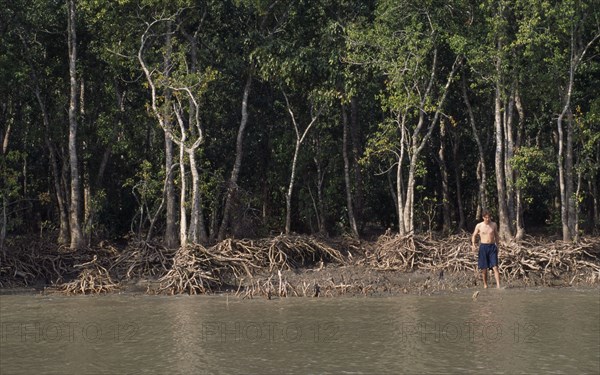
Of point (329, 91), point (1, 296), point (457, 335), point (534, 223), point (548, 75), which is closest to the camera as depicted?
point (457, 335)

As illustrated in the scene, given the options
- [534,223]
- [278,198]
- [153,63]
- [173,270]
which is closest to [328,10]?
[153,63]

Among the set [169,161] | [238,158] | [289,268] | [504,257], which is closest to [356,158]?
[238,158]

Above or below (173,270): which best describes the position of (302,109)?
above

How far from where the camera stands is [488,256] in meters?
19.5

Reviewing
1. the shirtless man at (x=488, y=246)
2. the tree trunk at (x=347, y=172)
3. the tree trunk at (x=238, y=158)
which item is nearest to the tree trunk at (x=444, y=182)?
the tree trunk at (x=347, y=172)

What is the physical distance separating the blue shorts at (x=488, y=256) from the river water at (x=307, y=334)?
0.59 meters

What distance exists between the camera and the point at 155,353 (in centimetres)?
1286

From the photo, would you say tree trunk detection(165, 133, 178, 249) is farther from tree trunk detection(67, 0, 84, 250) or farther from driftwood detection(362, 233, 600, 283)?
driftwood detection(362, 233, 600, 283)

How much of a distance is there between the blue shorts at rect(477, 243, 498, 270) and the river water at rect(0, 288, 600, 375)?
23.4 inches

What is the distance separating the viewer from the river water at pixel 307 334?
11.9 meters

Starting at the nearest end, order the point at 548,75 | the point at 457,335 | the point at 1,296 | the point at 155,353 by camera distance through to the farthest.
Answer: the point at 155,353
the point at 457,335
the point at 1,296
the point at 548,75

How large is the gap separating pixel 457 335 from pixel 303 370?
131 inches

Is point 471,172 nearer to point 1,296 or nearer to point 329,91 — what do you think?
point 329,91

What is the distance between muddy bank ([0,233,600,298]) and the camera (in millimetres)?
20047
